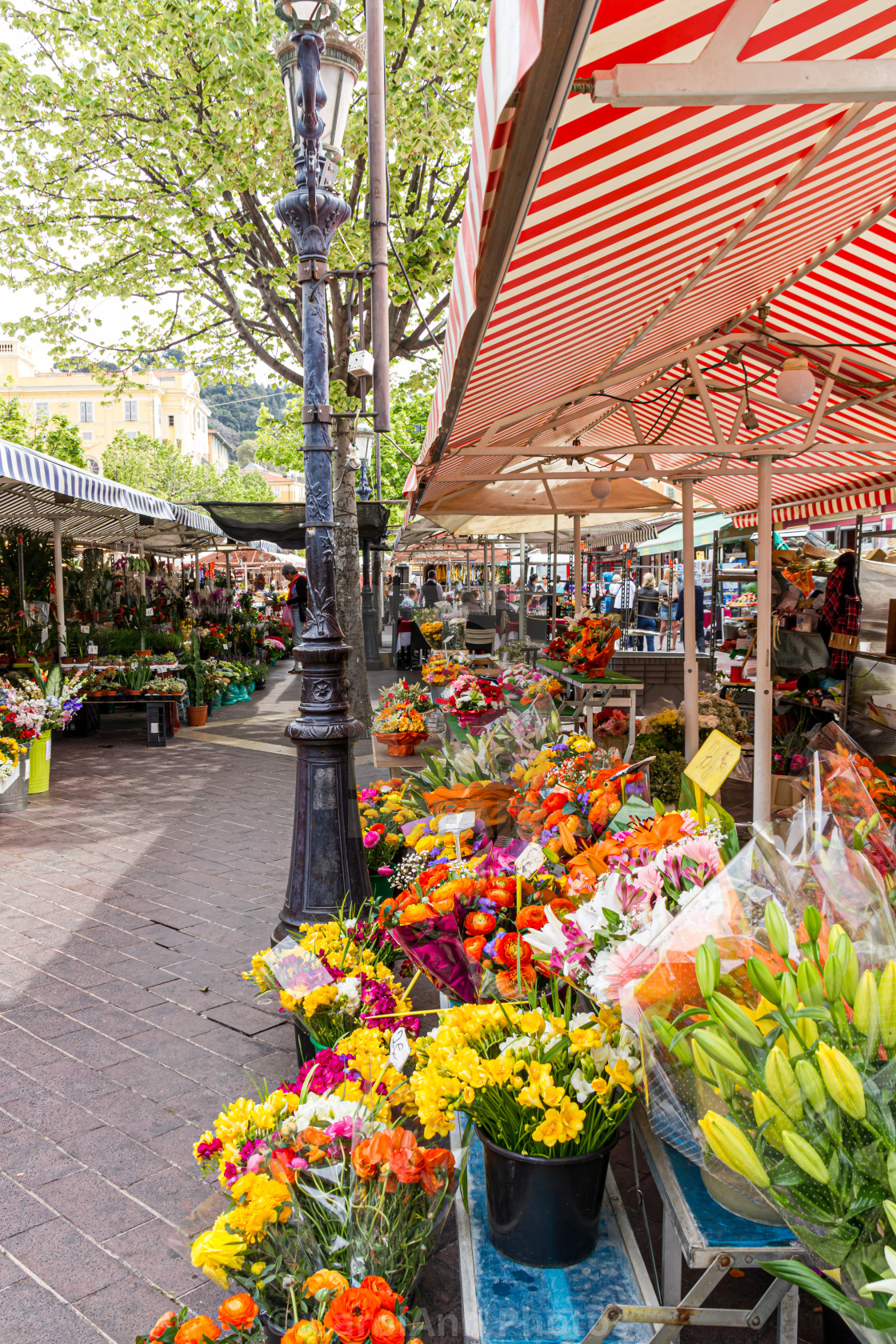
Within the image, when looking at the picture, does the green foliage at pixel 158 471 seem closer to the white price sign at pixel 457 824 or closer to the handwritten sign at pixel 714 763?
the white price sign at pixel 457 824

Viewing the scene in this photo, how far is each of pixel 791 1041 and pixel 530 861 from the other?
1203 millimetres

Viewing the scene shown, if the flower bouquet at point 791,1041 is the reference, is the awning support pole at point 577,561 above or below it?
above

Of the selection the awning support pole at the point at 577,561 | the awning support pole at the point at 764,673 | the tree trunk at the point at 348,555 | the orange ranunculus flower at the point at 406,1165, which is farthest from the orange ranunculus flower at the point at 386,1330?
the tree trunk at the point at 348,555

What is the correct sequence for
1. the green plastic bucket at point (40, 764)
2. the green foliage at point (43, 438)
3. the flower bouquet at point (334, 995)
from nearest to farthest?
the flower bouquet at point (334, 995)
the green plastic bucket at point (40, 764)
the green foliage at point (43, 438)

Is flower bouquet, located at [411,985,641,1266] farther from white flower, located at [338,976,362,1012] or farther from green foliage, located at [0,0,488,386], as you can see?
green foliage, located at [0,0,488,386]

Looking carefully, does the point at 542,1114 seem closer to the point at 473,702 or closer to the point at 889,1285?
the point at 889,1285

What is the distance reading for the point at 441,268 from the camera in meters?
10.3

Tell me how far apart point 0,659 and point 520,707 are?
637 cm

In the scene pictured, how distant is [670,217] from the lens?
2.53 metres

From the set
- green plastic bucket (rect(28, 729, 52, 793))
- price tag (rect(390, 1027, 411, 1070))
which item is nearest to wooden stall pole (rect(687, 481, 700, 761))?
price tag (rect(390, 1027, 411, 1070))

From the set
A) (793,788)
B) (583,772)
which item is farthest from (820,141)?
(793,788)

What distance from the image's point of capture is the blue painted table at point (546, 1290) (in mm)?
1697

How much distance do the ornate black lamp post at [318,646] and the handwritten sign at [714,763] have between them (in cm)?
187

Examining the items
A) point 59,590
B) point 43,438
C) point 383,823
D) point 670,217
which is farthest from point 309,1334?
point 43,438
